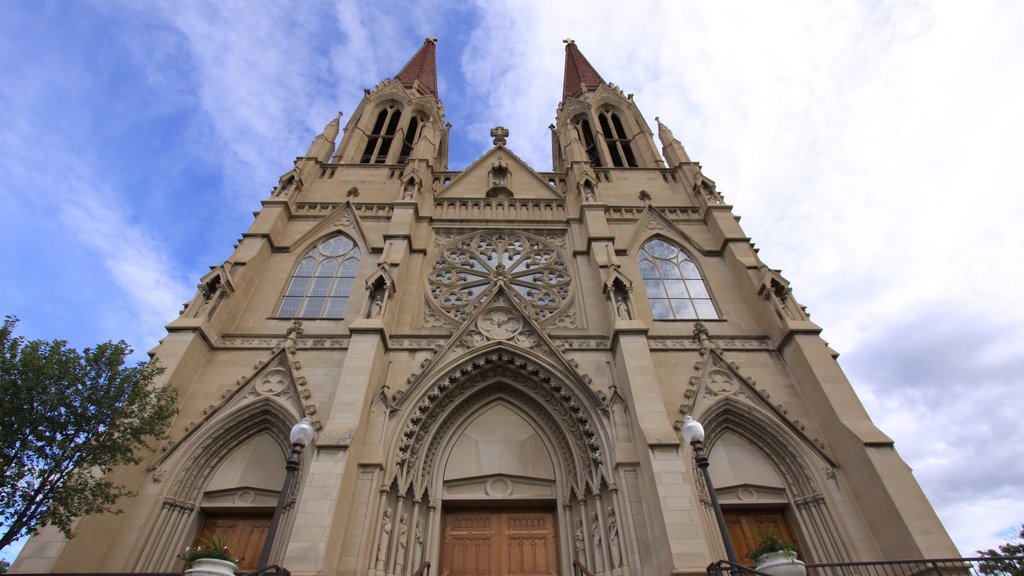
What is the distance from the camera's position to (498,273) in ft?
50.6

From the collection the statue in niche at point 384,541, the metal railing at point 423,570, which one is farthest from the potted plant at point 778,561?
the statue in niche at point 384,541

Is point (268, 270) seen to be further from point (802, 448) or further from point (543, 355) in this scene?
point (802, 448)

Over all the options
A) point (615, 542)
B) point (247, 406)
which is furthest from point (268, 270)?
point (615, 542)

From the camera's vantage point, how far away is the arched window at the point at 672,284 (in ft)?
47.6

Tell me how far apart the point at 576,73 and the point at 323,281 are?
22.3 m

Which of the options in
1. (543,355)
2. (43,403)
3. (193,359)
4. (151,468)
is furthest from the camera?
(543,355)

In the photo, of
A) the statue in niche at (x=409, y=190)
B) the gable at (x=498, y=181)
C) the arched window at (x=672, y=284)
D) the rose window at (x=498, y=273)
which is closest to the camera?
the arched window at (x=672, y=284)

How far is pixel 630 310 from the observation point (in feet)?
42.2

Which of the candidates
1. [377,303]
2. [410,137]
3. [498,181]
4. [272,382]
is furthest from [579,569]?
[410,137]

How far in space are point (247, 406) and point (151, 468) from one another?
6.73ft

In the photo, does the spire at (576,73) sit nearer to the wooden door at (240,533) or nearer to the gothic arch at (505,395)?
the gothic arch at (505,395)

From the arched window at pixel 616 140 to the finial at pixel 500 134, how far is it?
471 centimetres

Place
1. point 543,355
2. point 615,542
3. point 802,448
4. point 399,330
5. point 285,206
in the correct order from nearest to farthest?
point 615,542 < point 802,448 < point 543,355 < point 399,330 < point 285,206

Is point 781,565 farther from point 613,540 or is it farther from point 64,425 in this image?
point 64,425
